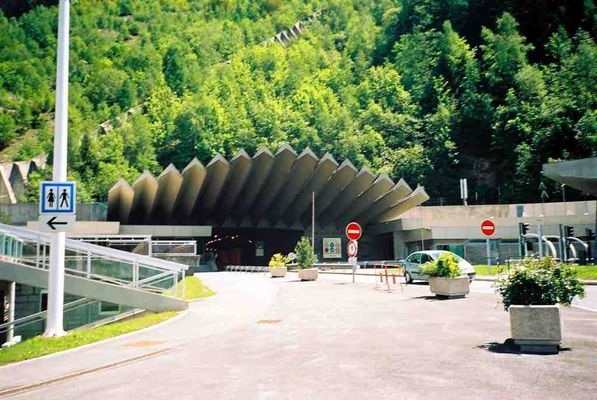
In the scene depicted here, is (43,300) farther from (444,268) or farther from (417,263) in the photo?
(417,263)

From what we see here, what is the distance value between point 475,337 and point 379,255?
4929 centimetres

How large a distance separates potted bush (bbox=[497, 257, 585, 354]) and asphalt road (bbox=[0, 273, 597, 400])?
38cm

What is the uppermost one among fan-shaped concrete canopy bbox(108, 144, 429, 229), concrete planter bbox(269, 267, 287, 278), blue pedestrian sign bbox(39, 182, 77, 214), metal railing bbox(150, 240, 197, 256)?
fan-shaped concrete canopy bbox(108, 144, 429, 229)

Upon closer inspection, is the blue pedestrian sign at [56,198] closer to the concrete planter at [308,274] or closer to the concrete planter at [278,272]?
the concrete planter at [308,274]

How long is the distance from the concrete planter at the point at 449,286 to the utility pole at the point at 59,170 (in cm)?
1249

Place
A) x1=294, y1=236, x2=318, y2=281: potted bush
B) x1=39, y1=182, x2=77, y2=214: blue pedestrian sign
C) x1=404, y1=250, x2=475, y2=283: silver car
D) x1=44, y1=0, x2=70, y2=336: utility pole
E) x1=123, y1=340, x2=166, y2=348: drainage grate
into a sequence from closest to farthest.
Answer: x1=123, y1=340, x2=166, y2=348: drainage grate → x1=39, y1=182, x2=77, y2=214: blue pedestrian sign → x1=44, y1=0, x2=70, y2=336: utility pole → x1=404, y1=250, x2=475, y2=283: silver car → x1=294, y1=236, x2=318, y2=281: potted bush

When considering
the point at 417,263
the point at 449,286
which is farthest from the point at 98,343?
the point at 417,263

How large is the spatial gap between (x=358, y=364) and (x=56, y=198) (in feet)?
Result: 28.6

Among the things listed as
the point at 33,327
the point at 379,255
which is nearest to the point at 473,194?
the point at 379,255

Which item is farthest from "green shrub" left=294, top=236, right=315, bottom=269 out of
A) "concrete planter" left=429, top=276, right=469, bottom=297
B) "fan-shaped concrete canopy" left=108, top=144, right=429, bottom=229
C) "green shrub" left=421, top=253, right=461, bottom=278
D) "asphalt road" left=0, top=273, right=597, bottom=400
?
"asphalt road" left=0, top=273, right=597, bottom=400

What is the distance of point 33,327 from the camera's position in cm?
1766

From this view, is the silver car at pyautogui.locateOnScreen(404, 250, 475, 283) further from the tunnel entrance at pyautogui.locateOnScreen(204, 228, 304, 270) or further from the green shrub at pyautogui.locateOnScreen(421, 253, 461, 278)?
the tunnel entrance at pyautogui.locateOnScreen(204, 228, 304, 270)

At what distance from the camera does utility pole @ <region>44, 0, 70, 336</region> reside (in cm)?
1317

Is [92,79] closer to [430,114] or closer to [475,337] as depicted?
[430,114]
